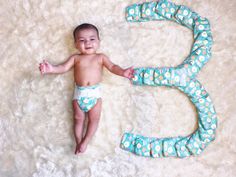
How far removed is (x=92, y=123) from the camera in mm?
1396

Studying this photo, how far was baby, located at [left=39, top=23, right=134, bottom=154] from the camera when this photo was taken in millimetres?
1389

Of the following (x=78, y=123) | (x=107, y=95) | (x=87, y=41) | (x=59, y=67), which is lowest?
(x=78, y=123)

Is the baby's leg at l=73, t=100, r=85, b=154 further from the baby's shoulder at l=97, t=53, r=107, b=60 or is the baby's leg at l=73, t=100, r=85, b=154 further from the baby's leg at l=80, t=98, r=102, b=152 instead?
the baby's shoulder at l=97, t=53, r=107, b=60

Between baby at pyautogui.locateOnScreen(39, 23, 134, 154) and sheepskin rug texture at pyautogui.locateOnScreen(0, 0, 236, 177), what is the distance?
0.05m

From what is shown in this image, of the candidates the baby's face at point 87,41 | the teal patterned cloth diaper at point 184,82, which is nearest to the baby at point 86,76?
the baby's face at point 87,41

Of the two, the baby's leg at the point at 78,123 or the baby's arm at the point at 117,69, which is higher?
the baby's arm at the point at 117,69

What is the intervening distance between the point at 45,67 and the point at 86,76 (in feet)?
0.57

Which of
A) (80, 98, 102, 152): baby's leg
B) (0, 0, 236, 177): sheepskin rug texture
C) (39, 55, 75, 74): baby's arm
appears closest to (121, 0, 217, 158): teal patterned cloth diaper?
(0, 0, 236, 177): sheepskin rug texture

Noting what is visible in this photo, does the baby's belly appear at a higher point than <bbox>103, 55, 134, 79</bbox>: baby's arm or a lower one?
lower

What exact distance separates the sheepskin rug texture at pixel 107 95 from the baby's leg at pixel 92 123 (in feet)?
0.16

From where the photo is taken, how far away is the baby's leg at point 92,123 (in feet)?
4.56

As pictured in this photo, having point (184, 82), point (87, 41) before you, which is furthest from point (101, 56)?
point (184, 82)

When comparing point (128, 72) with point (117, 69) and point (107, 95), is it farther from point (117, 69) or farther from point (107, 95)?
point (107, 95)

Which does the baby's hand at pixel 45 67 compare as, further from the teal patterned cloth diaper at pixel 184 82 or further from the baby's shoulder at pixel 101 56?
the teal patterned cloth diaper at pixel 184 82
